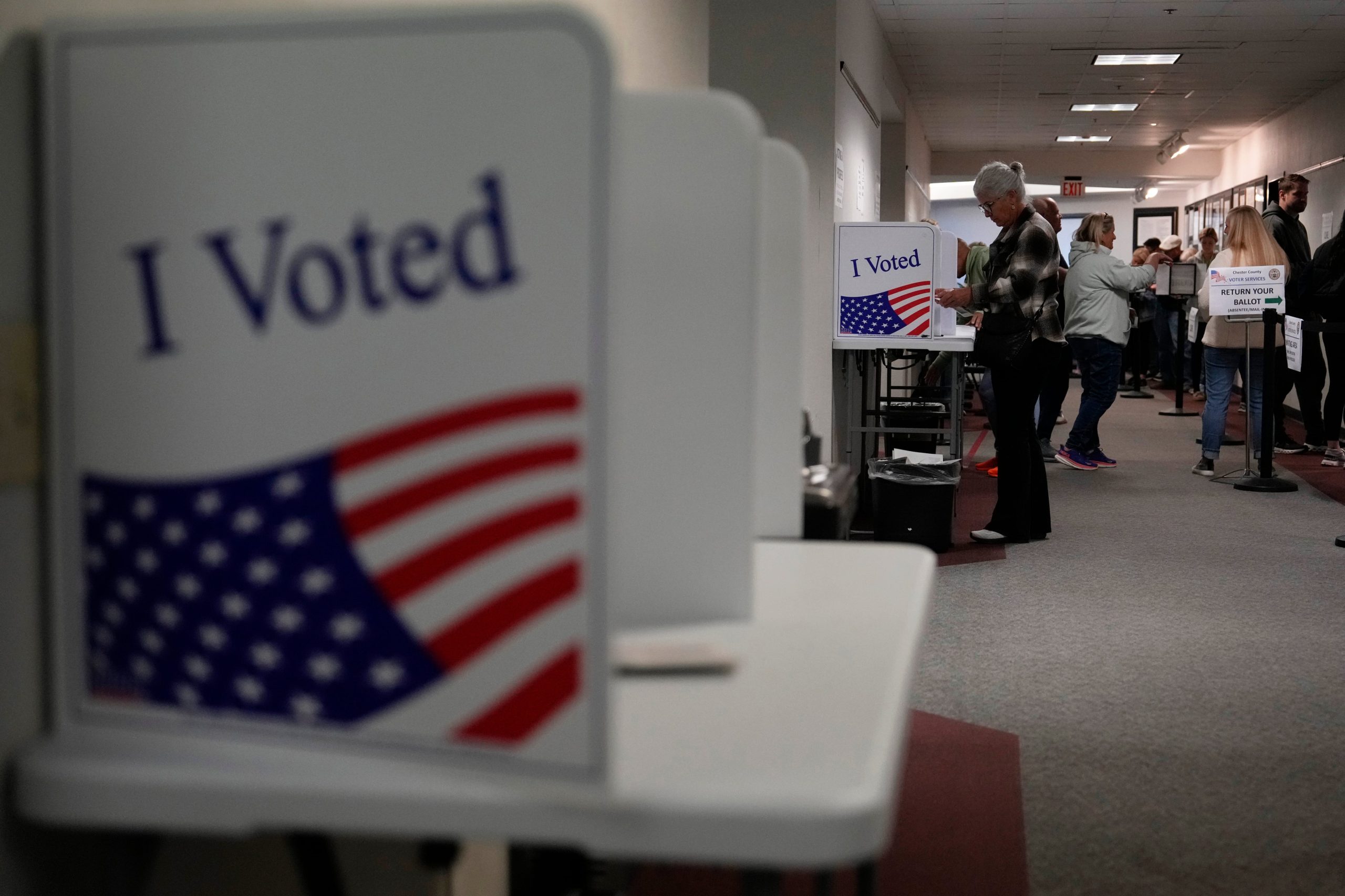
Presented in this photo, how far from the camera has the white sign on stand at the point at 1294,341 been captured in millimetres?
6168

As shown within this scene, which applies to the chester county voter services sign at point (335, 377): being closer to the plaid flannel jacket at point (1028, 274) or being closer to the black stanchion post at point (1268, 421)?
the plaid flannel jacket at point (1028, 274)

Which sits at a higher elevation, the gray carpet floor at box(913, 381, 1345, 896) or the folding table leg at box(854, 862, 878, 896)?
the folding table leg at box(854, 862, 878, 896)

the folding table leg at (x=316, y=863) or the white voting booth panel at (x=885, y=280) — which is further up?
the white voting booth panel at (x=885, y=280)

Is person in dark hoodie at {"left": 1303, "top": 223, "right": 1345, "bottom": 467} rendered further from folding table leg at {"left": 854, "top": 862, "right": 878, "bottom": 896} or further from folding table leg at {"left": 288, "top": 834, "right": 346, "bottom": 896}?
folding table leg at {"left": 288, "top": 834, "right": 346, "bottom": 896}

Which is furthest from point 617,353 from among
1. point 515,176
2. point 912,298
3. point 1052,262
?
point 912,298

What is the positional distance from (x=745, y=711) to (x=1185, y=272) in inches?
459

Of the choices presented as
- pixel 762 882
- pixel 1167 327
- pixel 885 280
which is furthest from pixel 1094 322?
pixel 762 882

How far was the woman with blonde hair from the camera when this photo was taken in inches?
258

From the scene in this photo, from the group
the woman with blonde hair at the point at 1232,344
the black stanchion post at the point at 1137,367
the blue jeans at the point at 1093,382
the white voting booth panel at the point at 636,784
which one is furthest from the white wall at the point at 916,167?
the white voting booth panel at the point at 636,784

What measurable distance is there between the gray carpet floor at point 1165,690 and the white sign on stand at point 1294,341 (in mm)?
793

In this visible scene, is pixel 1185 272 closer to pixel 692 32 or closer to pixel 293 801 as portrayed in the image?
pixel 692 32

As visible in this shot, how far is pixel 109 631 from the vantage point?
917 millimetres

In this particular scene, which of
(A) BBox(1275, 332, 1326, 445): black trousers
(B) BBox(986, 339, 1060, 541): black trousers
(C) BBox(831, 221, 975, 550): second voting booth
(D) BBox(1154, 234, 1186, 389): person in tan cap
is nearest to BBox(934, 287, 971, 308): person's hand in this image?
(C) BBox(831, 221, 975, 550): second voting booth

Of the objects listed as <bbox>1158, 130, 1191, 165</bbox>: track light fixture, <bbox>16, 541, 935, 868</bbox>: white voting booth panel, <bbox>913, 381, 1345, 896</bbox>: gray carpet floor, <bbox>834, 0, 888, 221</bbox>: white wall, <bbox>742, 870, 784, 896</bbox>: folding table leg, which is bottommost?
<bbox>913, 381, 1345, 896</bbox>: gray carpet floor
